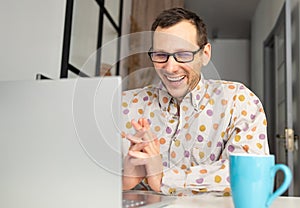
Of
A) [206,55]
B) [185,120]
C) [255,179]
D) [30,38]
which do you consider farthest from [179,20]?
[30,38]

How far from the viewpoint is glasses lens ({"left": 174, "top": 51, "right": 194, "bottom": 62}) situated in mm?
787

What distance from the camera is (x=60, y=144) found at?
511mm

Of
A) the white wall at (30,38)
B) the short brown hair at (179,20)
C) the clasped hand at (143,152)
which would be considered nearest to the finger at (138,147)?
the clasped hand at (143,152)

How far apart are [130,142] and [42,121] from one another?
0.18 metres

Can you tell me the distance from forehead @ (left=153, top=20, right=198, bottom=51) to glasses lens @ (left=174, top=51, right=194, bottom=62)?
0.04ft

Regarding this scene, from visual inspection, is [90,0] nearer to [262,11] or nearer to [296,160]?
[296,160]

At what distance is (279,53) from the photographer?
9.89ft

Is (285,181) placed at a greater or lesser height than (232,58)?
lesser

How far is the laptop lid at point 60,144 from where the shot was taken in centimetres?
48

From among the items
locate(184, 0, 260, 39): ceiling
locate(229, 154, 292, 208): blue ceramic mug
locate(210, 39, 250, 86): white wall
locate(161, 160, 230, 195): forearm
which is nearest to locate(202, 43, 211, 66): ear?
locate(161, 160, 230, 195): forearm

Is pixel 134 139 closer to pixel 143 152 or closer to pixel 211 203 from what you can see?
pixel 143 152

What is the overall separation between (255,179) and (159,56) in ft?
1.18

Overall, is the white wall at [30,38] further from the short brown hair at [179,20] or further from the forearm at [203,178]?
the forearm at [203,178]

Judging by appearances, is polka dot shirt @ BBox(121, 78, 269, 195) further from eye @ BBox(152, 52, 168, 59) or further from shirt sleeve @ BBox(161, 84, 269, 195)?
eye @ BBox(152, 52, 168, 59)
